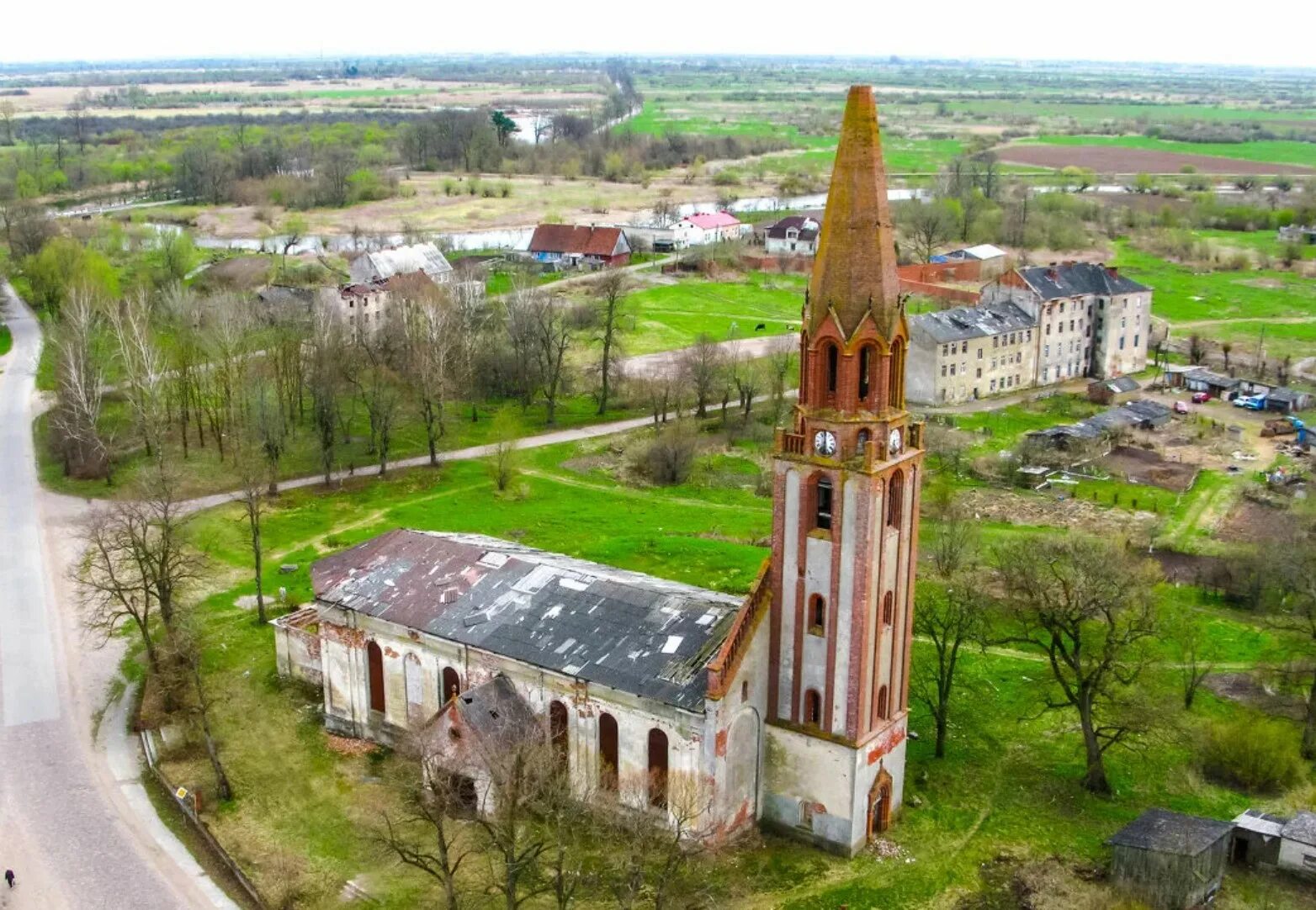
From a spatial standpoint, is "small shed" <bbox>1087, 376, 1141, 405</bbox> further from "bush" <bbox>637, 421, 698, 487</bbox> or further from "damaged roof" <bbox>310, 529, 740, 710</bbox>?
"damaged roof" <bbox>310, 529, 740, 710</bbox>

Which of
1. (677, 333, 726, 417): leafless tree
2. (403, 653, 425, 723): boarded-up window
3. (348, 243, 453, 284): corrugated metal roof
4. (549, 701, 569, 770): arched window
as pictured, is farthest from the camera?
(348, 243, 453, 284): corrugated metal roof

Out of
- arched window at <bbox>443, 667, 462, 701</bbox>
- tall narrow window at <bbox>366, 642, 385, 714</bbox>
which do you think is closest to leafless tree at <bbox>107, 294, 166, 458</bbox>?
tall narrow window at <bbox>366, 642, 385, 714</bbox>

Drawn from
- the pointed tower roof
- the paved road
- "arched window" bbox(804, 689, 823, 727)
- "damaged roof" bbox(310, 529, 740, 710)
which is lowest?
the paved road

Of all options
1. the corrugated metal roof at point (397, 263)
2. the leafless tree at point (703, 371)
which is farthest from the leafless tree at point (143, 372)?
the leafless tree at point (703, 371)

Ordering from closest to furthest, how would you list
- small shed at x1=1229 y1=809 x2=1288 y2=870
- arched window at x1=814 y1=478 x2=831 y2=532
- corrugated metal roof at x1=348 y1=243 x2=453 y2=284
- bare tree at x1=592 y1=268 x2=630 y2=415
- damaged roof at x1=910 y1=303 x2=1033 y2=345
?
arched window at x1=814 y1=478 x2=831 y2=532 < small shed at x1=1229 y1=809 x2=1288 y2=870 < bare tree at x1=592 y1=268 x2=630 y2=415 < damaged roof at x1=910 y1=303 x2=1033 y2=345 < corrugated metal roof at x1=348 y1=243 x2=453 y2=284

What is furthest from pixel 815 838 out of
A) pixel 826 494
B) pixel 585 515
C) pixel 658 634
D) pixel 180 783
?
pixel 585 515

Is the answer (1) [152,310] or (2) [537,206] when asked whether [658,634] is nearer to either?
(1) [152,310]

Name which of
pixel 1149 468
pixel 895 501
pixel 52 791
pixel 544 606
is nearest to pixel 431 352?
pixel 544 606
